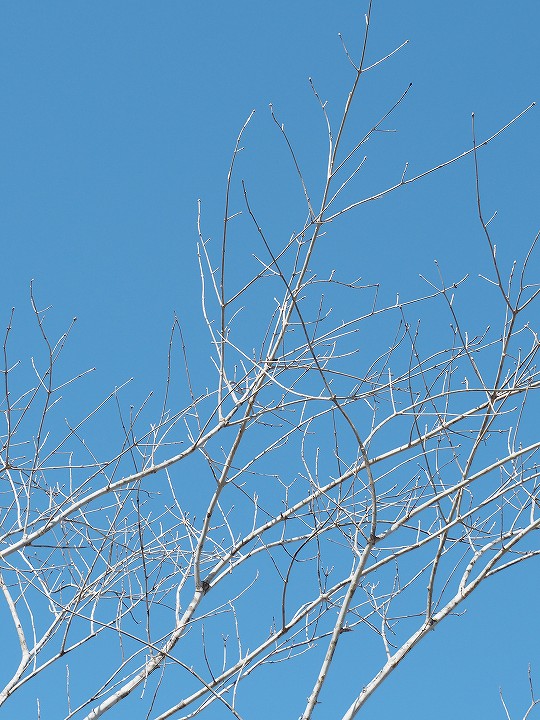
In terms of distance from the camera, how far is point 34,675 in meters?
3.66

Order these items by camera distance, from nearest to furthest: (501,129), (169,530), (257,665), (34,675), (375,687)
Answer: (375,687), (501,129), (257,665), (34,675), (169,530)

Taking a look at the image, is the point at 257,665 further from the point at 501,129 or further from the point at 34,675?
the point at 501,129

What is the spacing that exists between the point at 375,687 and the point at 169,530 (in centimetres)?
152

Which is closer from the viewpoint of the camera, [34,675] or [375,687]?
[375,687]

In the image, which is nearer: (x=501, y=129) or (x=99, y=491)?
(x=501, y=129)

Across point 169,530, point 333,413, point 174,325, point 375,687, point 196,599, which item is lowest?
point 375,687

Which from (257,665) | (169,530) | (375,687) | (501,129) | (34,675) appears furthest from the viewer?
(169,530)

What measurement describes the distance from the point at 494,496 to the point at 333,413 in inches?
28.8

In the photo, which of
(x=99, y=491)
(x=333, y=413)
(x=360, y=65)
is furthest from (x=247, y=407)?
(x=360, y=65)

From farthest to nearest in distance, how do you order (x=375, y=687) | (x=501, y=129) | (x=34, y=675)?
(x=34, y=675), (x=501, y=129), (x=375, y=687)

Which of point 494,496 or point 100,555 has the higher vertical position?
point 100,555

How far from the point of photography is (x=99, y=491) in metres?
3.42

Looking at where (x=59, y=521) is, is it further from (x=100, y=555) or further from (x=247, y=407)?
(x=247, y=407)

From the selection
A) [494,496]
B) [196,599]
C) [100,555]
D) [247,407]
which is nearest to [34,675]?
[100,555]
